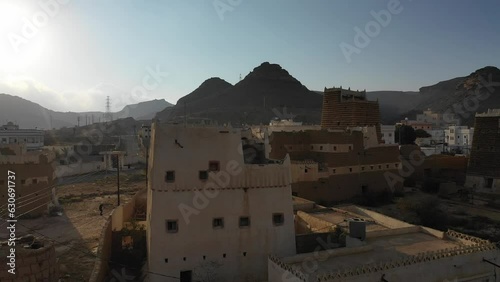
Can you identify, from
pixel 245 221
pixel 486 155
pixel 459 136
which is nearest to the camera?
pixel 245 221

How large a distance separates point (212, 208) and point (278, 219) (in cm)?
261

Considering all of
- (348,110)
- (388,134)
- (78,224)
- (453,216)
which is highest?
(348,110)

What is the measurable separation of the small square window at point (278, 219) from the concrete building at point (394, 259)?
179 centimetres

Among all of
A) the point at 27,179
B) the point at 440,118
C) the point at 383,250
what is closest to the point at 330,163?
the point at 383,250

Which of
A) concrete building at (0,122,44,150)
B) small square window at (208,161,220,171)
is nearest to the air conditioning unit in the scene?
small square window at (208,161,220,171)

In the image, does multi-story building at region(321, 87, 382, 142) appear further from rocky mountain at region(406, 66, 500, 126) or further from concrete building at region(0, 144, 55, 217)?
rocky mountain at region(406, 66, 500, 126)

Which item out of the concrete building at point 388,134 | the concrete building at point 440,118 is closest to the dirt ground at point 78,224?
the concrete building at point 388,134

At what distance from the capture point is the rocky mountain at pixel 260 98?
122956mm

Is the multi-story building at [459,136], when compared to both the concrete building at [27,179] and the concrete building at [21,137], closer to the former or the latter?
the concrete building at [27,179]

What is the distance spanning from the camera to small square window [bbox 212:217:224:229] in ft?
45.2

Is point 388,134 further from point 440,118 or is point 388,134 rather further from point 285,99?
point 285,99

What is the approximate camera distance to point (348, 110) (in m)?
37.2

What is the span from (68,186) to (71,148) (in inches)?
991

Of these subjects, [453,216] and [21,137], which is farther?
[21,137]
